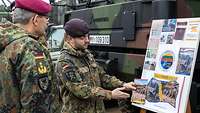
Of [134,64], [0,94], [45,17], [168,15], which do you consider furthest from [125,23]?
[0,94]

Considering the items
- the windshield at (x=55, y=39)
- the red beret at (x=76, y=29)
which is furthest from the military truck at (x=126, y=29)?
the windshield at (x=55, y=39)

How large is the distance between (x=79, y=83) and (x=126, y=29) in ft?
3.78

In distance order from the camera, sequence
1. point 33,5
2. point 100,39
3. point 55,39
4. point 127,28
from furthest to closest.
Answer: point 55,39, point 100,39, point 127,28, point 33,5

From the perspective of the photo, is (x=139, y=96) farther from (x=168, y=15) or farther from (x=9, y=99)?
(x=9, y=99)

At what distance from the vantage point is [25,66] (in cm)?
228

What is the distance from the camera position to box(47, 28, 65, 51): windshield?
8930mm

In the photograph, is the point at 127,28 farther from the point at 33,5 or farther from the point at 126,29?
the point at 33,5

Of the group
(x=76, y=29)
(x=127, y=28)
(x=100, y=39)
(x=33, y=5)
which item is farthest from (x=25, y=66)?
(x=100, y=39)

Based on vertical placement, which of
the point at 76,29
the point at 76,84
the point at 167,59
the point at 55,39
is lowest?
the point at 76,84

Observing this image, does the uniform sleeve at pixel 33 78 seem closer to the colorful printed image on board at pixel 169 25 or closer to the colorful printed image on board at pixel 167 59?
the colorful printed image on board at pixel 167 59

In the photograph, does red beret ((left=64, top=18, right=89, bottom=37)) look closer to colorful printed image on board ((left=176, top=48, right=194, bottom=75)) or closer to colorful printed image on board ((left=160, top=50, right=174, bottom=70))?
colorful printed image on board ((left=160, top=50, right=174, bottom=70))

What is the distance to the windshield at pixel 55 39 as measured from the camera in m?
Result: 8.93

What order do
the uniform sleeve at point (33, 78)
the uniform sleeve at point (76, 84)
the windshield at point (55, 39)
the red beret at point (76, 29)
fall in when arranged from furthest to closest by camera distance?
the windshield at point (55, 39) → the red beret at point (76, 29) → the uniform sleeve at point (76, 84) → the uniform sleeve at point (33, 78)

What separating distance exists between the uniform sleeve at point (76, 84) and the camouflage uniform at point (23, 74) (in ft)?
3.05
